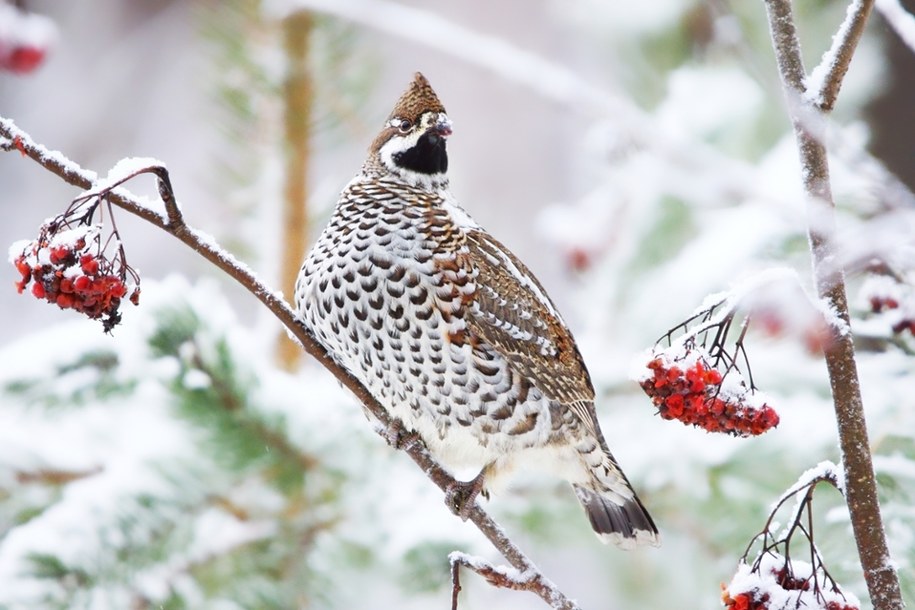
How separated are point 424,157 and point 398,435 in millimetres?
485

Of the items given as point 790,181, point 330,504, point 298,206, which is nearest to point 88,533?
point 330,504

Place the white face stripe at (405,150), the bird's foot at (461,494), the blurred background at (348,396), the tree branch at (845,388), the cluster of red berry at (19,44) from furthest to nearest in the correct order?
the cluster of red berry at (19,44)
the white face stripe at (405,150)
the blurred background at (348,396)
the bird's foot at (461,494)
the tree branch at (845,388)

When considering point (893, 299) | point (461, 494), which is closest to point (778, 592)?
point (893, 299)

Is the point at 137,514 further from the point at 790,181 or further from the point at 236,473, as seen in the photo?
the point at 790,181

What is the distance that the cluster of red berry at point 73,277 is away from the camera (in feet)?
3.04

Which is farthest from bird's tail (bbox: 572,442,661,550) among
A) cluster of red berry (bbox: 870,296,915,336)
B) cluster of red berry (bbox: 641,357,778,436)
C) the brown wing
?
cluster of red berry (bbox: 641,357,778,436)

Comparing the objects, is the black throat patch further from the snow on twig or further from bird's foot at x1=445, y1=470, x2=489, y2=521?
the snow on twig

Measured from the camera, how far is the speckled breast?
1.56 metres

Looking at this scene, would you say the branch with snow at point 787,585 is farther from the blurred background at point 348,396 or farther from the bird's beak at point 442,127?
the bird's beak at point 442,127

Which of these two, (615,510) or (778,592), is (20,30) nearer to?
(615,510)

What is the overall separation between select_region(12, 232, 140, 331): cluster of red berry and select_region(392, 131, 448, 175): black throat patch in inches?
34.0

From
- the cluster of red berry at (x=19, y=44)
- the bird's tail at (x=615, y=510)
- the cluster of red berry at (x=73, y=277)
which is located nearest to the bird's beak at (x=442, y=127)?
the bird's tail at (x=615, y=510)

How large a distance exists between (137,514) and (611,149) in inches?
39.1

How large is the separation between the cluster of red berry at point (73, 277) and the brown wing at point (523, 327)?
72 cm
